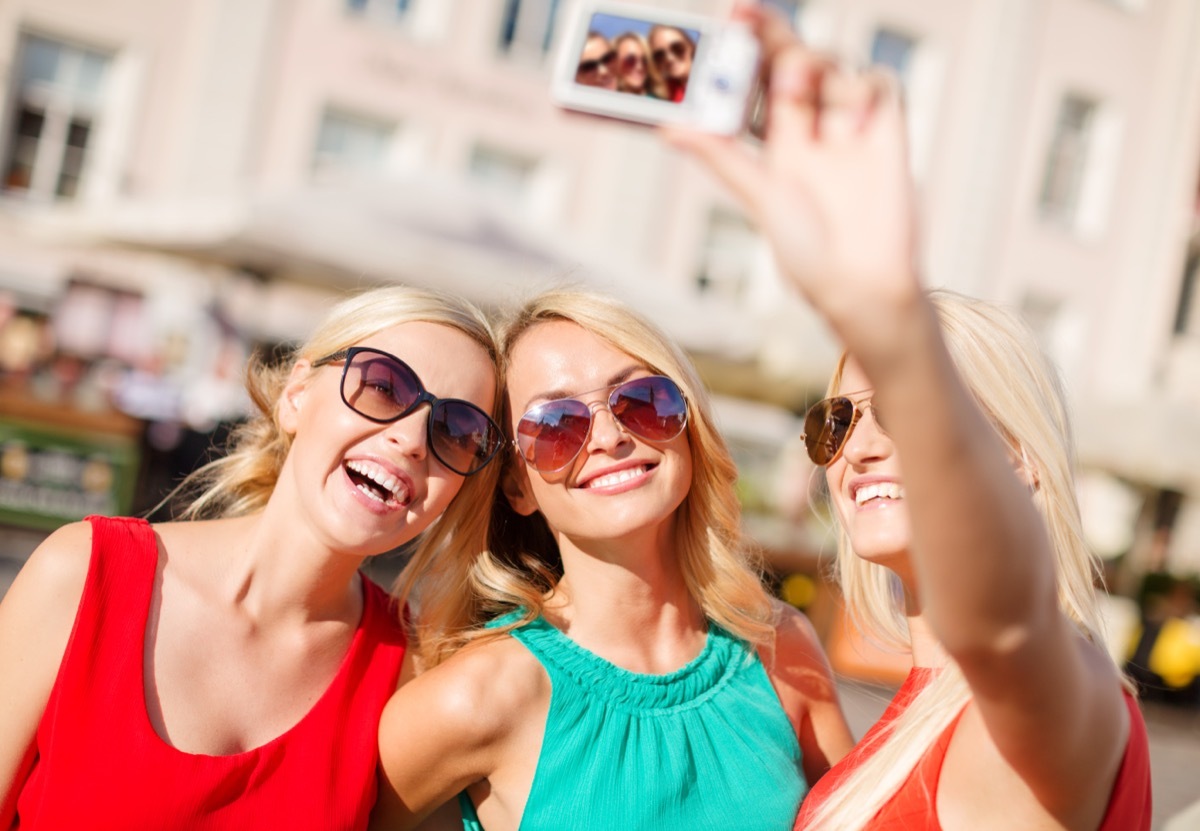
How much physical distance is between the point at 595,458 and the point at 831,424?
541 millimetres

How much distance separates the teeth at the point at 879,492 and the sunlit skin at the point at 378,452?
0.91 meters

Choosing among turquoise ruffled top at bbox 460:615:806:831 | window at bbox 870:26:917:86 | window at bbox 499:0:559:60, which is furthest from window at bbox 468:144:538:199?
turquoise ruffled top at bbox 460:615:806:831

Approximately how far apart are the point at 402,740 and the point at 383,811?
7.6 inches

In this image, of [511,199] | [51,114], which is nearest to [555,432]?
[511,199]

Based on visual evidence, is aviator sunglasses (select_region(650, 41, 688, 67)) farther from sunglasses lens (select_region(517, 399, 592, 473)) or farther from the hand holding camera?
sunglasses lens (select_region(517, 399, 592, 473))

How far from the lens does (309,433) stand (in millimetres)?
2314

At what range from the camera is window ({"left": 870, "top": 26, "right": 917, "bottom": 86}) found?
56.2 ft

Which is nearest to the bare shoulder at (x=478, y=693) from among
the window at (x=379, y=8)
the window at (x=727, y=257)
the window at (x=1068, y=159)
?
the window at (x=379, y=8)

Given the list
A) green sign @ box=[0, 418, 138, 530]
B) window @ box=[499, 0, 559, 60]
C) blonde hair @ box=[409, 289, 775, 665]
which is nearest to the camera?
blonde hair @ box=[409, 289, 775, 665]

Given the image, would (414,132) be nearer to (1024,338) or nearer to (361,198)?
(361,198)

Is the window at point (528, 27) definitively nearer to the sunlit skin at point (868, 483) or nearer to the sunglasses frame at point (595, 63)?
the sunlit skin at point (868, 483)

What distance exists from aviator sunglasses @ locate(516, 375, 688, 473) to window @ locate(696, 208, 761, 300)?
45.5 feet

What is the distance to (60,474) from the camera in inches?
256

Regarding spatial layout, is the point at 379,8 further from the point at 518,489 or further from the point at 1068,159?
the point at 518,489
